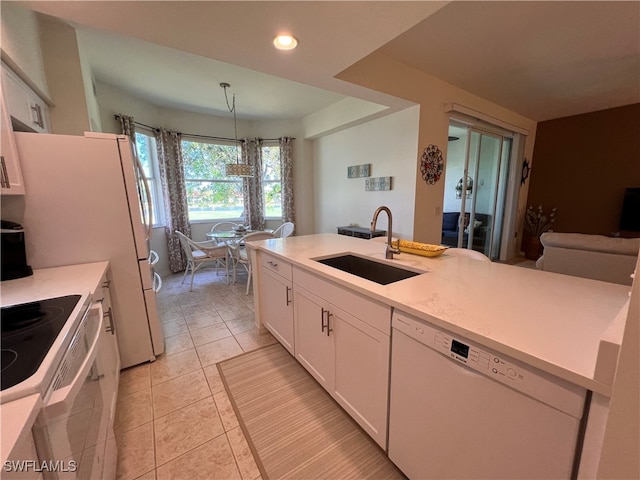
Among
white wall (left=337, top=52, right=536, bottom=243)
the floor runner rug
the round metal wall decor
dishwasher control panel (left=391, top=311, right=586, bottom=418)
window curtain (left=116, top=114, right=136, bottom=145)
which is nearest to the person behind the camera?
dishwasher control panel (left=391, top=311, right=586, bottom=418)

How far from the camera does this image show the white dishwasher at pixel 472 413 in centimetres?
68

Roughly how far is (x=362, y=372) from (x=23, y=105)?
269cm

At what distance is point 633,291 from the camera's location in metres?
0.50

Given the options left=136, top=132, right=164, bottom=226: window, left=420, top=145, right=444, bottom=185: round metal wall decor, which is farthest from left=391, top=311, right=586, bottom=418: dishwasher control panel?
left=136, top=132, right=164, bottom=226: window

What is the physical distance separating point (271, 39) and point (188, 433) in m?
2.60

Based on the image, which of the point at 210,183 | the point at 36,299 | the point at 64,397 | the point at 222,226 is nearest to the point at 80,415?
the point at 64,397

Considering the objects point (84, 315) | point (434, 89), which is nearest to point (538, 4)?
point (434, 89)

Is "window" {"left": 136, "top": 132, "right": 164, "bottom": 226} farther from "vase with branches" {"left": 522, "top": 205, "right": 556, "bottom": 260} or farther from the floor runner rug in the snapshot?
"vase with branches" {"left": 522, "top": 205, "right": 556, "bottom": 260}

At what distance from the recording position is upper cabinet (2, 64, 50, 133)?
4.92 ft

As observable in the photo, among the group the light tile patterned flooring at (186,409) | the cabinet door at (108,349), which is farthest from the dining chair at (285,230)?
the cabinet door at (108,349)

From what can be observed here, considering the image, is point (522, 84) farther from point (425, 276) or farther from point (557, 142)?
point (425, 276)

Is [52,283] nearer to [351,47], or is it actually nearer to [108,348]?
[108,348]

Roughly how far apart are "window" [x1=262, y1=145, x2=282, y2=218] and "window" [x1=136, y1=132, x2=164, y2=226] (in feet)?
6.12

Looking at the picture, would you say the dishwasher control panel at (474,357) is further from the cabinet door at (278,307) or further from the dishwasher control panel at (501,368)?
the cabinet door at (278,307)
